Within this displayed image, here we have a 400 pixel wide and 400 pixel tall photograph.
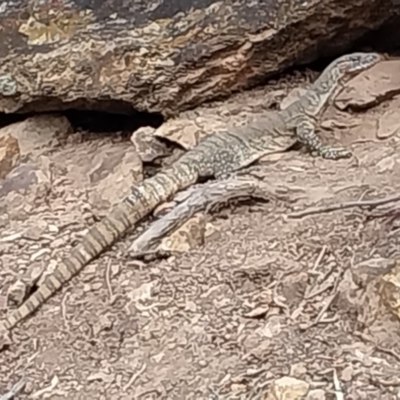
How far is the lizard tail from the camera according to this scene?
428 centimetres

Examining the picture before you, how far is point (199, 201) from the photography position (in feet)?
15.0

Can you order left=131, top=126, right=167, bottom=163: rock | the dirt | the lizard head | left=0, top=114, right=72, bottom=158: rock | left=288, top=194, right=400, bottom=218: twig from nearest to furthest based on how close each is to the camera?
the dirt
left=288, top=194, right=400, bottom=218: twig
left=131, top=126, right=167, bottom=163: rock
the lizard head
left=0, top=114, right=72, bottom=158: rock

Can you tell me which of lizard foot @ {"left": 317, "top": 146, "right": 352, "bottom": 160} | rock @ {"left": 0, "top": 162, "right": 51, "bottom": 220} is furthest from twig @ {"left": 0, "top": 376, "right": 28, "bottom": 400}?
lizard foot @ {"left": 317, "top": 146, "right": 352, "bottom": 160}

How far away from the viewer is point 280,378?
3.21 meters

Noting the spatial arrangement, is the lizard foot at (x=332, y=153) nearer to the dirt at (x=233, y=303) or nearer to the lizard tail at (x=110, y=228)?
the dirt at (x=233, y=303)

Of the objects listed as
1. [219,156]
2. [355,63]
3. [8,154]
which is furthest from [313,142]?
[8,154]

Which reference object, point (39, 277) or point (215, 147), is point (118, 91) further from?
point (39, 277)

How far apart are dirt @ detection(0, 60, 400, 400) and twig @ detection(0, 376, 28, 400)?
2 centimetres

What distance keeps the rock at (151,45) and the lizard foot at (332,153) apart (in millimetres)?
982

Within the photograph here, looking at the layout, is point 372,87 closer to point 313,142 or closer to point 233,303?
point 313,142

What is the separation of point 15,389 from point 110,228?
4.15 ft

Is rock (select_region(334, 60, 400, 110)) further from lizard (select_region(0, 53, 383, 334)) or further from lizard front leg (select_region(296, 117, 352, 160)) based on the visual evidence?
lizard front leg (select_region(296, 117, 352, 160))

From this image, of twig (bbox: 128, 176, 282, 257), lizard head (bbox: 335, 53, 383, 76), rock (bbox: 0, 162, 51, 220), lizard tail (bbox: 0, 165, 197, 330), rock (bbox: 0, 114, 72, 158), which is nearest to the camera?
lizard tail (bbox: 0, 165, 197, 330)

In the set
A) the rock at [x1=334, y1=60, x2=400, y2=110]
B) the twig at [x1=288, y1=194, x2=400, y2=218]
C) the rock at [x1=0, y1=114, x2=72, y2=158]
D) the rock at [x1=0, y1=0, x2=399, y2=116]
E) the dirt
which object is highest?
the rock at [x1=0, y1=0, x2=399, y2=116]
